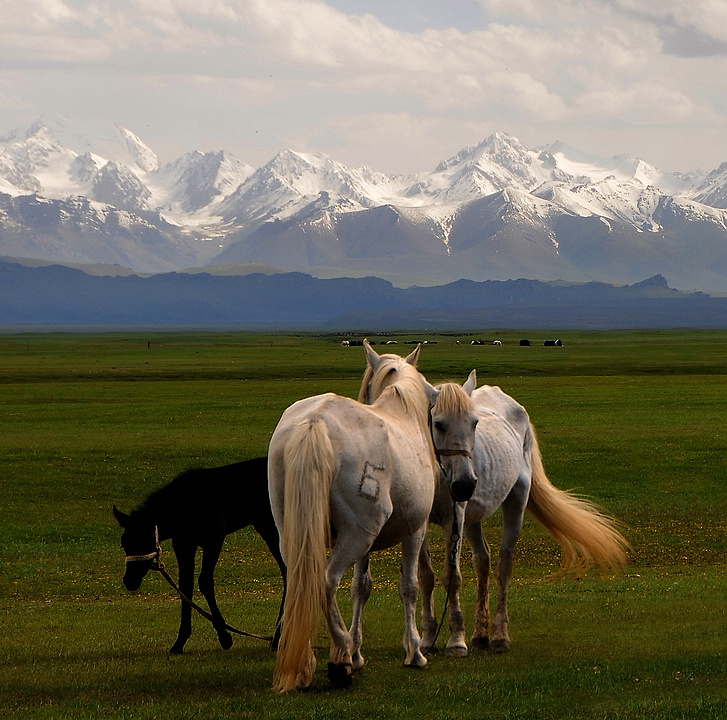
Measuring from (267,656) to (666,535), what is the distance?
12.5 meters

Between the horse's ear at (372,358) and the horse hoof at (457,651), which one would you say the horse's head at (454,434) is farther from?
the horse hoof at (457,651)

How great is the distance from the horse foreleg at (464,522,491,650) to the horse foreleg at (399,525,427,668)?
1.51 m

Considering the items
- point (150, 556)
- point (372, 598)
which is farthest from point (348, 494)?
point (372, 598)

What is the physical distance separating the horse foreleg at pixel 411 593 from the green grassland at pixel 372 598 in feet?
0.65

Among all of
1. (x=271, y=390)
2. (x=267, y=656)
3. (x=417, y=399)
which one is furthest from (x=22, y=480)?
(x=271, y=390)

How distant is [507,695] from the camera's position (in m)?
9.09

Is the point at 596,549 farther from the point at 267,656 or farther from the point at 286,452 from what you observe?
the point at 286,452

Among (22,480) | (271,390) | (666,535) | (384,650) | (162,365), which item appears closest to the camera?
(384,650)

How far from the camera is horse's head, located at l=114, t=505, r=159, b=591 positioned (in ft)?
36.5

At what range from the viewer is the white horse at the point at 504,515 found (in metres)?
10.9

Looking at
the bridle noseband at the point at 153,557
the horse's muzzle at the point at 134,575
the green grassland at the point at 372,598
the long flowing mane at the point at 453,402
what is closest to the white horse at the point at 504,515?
the green grassland at the point at 372,598

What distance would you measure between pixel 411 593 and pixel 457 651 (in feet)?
4.55

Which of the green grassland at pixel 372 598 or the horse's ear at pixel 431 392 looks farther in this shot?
the horse's ear at pixel 431 392

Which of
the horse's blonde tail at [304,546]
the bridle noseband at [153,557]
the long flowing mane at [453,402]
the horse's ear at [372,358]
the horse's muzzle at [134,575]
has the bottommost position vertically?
the horse's muzzle at [134,575]
